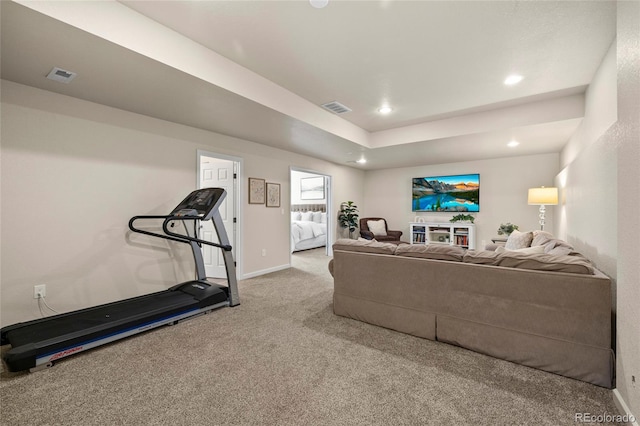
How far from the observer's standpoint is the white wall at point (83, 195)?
2.57 metres

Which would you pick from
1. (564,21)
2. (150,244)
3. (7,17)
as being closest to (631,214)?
(564,21)

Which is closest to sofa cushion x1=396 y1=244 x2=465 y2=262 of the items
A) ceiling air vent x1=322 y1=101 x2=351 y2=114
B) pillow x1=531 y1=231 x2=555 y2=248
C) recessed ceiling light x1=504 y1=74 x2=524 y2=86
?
pillow x1=531 y1=231 x2=555 y2=248

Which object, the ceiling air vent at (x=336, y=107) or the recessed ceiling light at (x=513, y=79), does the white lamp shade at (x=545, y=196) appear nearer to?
the recessed ceiling light at (x=513, y=79)

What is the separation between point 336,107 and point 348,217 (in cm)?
356

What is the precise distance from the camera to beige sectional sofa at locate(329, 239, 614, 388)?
1820mm

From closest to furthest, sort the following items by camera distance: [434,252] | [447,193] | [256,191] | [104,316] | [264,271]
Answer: [434,252]
[104,316]
[256,191]
[264,271]
[447,193]

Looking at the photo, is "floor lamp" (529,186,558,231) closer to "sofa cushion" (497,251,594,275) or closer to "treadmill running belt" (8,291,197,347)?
"sofa cushion" (497,251,594,275)

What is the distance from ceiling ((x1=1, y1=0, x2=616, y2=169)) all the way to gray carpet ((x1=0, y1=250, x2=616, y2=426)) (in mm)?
2338

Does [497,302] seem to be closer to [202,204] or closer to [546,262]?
[546,262]

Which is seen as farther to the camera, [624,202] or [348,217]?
[348,217]

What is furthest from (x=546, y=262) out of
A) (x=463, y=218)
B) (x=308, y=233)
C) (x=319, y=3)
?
(x=308, y=233)

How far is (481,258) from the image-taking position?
2246 mm

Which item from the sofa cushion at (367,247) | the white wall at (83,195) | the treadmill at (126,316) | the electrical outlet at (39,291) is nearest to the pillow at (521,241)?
the sofa cushion at (367,247)

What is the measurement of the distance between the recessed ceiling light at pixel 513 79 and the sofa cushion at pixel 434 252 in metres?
1.99
